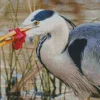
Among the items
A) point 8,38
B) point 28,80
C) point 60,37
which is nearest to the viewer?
point 8,38

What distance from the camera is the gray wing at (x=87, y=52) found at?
16.5 feet

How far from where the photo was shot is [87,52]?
16.5 feet

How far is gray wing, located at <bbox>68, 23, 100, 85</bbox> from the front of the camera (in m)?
5.04

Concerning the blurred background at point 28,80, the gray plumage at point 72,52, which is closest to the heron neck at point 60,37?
the gray plumage at point 72,52

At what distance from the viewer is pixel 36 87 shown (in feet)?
20.7

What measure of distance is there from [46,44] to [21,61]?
175cm

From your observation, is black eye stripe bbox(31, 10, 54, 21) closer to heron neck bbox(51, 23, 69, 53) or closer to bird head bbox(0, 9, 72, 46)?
bird head bbox(0, 9, 72, 46)

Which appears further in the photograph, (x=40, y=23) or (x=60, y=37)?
(x=60, y=37)

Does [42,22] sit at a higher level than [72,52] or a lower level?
higher

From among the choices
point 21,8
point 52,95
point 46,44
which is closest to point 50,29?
point 46,44

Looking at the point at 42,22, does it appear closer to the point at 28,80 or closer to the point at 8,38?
the point at 8,38

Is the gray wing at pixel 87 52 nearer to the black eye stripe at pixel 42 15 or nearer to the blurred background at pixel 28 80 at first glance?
the black eye stripe at pixel 42 15

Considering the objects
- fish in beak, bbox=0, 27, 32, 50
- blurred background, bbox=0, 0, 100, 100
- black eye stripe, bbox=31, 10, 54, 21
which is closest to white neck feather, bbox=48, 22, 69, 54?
black eye stripe, bbox=31, 10, 54, 21

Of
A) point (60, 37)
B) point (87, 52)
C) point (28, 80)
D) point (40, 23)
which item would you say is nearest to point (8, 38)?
point (40, 23)
